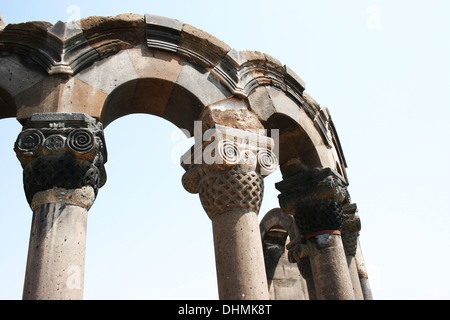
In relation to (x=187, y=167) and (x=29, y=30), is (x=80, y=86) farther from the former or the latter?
(x=187, y=167)

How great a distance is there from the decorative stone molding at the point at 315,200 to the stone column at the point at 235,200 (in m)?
1.11

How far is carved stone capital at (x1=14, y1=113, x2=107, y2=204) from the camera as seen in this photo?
3.70 meters

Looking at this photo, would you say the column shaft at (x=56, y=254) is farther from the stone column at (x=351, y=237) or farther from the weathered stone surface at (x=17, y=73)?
the stone column at (x=351, y=237)

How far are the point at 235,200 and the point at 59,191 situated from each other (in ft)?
5.44

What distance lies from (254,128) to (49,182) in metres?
2.32


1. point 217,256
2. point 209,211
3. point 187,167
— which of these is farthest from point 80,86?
point 217,256

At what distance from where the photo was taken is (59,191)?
143 inches

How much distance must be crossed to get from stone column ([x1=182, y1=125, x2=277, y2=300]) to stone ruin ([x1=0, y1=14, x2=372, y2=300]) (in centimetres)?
1

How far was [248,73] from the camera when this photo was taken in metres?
5.32

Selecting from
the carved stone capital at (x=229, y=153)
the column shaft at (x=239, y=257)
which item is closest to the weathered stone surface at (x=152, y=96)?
the carved stone capital at (x=229, y=153)

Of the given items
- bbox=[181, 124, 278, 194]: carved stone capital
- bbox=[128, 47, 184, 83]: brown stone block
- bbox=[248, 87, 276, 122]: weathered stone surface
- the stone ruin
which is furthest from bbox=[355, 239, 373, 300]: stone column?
bbox=[128, 47, 184, 83]: brown stone block

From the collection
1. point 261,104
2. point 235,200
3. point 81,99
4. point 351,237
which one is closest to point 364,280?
point 351,237

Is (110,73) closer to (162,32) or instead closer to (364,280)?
(162,32)

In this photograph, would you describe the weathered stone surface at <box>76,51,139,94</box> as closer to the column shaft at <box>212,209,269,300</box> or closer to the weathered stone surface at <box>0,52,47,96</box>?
the weathered stone surface at <box>0,52,47,96</box>
